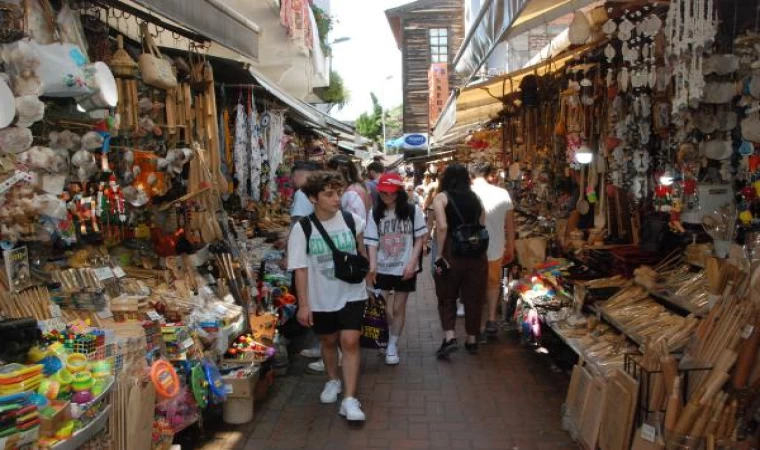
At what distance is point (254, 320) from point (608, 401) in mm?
3008

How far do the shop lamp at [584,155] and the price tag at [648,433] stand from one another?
10.6 feet

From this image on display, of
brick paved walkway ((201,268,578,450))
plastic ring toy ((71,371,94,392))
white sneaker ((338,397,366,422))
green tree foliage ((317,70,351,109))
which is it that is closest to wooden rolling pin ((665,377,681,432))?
brick paved walkway ((201,268,578,450))

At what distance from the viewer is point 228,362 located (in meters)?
4.66

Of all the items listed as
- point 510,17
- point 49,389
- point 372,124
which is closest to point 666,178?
point 510,17

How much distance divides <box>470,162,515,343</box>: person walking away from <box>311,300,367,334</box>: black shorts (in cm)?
230

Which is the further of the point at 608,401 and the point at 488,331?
the point at 488,331

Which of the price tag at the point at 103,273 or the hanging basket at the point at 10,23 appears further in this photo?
the price tag at the point at 103,273

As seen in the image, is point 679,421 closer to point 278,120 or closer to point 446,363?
point 446,363

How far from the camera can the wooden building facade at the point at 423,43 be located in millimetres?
27344

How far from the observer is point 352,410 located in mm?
4398

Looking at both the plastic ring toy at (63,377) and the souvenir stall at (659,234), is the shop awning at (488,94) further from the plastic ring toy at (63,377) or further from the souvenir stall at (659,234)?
the plastic ring toy at (63,377)

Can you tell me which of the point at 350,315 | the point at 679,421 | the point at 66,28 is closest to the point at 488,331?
the point at 350,315

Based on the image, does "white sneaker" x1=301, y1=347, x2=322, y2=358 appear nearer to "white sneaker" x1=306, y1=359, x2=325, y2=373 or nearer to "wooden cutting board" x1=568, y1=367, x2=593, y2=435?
"white sneaker" x1=306, y1=359, x2=325, y2=373

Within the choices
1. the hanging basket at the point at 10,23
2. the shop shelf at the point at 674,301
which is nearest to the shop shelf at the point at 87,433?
the hanging basket at the point at 10,23
